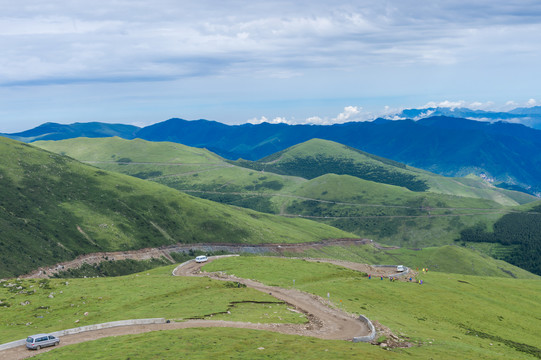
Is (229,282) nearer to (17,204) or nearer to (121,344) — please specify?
(121,344)

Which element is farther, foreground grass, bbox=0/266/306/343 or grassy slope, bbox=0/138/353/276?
grassy slope, bbox=0/138/353/276

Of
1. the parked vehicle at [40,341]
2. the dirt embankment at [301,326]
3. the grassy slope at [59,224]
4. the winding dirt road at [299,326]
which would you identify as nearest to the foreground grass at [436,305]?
the dirt embankment at [301,326]

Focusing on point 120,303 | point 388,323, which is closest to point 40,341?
point 120,303

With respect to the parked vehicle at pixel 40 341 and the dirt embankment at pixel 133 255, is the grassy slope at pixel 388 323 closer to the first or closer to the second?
the parked vehicle at pixel 40 341

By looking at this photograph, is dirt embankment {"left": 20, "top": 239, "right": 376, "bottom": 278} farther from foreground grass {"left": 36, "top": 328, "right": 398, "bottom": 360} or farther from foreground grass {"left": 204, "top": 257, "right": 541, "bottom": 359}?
foreground grass {"left": 36, "top": 328, "right": 398, "bottom": 360}

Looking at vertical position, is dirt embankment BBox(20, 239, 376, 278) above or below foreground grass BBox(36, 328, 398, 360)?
below

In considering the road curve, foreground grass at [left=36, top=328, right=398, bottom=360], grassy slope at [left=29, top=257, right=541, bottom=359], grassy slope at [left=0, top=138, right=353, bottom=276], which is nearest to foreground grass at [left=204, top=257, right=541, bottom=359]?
grassy slope at [left=29, top=257, right=541, bottom=359]

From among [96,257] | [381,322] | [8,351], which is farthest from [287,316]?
[96,257]
